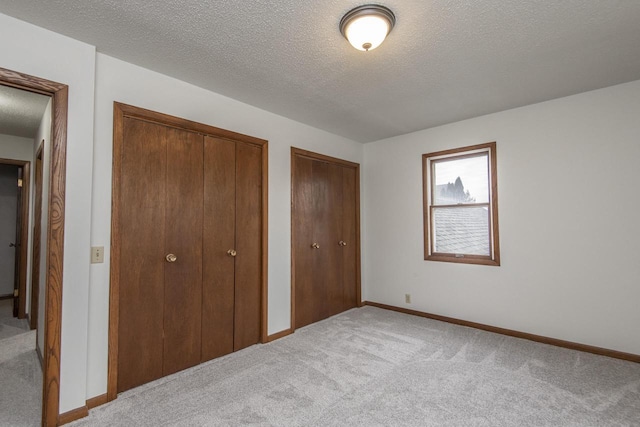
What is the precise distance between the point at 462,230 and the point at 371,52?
2.57m

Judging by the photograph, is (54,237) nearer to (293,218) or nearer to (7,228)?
(293,218)

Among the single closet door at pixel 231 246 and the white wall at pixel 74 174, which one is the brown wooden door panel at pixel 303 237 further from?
the white wall at pixel 74 174

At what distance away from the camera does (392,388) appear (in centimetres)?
226

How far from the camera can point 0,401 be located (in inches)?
81.3

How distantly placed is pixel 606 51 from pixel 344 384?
3224mm

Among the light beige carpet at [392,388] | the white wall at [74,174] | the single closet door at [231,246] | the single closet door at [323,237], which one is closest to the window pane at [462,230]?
the light beige carpet at [392,388]

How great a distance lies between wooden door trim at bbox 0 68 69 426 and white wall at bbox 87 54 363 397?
0.66 feet

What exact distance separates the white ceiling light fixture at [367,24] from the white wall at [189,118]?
1536 millimetres

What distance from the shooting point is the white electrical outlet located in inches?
82.0

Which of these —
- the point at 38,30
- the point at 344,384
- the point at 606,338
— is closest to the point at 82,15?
the point at 38,30

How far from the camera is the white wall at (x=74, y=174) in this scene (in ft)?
6.19

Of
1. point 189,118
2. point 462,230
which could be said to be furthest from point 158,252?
point 462,230

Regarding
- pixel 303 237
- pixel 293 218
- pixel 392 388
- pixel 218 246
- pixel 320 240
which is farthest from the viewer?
pixel 320 240

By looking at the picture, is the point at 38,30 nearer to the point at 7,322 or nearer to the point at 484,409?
the point at 7,322
